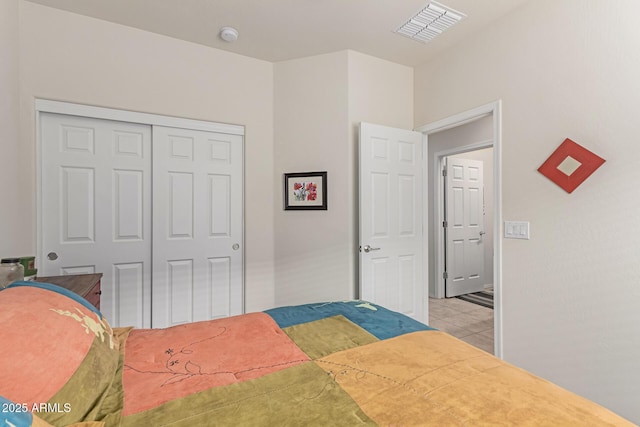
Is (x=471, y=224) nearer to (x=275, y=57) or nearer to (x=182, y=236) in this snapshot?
(x=275, y=57)

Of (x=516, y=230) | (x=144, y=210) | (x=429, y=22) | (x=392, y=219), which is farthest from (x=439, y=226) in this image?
(x=144, y=210)

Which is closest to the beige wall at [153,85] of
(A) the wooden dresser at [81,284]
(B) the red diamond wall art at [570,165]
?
(A) the wooden dresser at [81,284]

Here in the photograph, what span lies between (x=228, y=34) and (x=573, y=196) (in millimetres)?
2871

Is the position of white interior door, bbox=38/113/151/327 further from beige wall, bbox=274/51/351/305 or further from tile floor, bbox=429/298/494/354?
tile floor, bbox=429/298/494/354

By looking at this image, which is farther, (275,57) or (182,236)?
(275,57)

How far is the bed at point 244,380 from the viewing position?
685 mm

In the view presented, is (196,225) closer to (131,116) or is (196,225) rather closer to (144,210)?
(144,210)

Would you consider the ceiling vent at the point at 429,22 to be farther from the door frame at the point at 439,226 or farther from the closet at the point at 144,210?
the door frame at the point at 439,226

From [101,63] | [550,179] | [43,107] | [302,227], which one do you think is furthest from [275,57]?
[550,179]

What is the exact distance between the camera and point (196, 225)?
2.81 m

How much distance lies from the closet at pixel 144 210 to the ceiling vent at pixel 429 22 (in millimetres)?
1809

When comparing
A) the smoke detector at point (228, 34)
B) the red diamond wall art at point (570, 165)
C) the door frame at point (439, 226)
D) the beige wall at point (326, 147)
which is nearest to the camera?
the red diamond wall art at point (570, 165)

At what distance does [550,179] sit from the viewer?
6.55 feet

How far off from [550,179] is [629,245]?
1.83 ft
